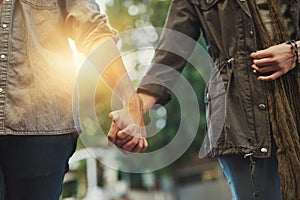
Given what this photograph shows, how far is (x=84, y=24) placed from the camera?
3.20 ft

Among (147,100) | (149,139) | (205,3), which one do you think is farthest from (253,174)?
(149,139)

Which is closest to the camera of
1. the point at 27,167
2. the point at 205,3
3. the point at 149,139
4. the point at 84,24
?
the point at 27,167

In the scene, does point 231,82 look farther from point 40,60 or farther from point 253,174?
point 40,60

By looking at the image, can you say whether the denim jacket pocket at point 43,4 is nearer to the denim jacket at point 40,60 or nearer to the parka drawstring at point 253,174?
the denim jacket at point 40,60

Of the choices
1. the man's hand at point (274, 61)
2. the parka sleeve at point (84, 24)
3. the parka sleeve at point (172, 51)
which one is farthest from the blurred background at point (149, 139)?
the man's hand at point (274, 61)

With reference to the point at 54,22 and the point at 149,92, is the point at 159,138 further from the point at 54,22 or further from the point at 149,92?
the point at 54,22

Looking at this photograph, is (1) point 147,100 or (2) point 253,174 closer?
(2) point 253,174

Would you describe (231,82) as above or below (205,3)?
below

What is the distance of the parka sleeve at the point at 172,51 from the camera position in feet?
3.71

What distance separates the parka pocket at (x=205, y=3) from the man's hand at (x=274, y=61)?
0.16m

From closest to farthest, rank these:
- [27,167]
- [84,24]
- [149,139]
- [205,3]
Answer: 1. [27,167]
2. [84,24]
3. [205,3]
4. [149,139]

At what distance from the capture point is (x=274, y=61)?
3.24 feet

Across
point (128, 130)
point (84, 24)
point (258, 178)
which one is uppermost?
point (84, 24)

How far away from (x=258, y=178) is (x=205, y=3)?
1.40 ft
